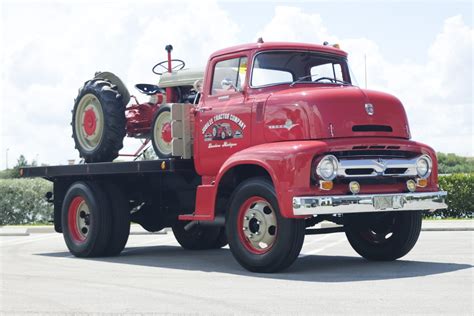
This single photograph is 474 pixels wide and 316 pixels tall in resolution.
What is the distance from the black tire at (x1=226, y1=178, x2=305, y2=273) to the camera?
10047 millimetres

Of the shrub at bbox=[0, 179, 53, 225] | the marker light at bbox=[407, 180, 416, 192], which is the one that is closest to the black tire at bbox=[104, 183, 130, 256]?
the marker light at bbox=[407, 180, 416, 192]

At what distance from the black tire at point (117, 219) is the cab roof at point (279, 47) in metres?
2.89

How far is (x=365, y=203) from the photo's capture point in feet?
33.2

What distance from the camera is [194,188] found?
12.7 metres

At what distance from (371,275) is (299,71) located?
132 inches

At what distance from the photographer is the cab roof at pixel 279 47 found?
11695mm

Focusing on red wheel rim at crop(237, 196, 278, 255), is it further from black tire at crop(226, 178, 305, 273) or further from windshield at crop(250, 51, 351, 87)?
windshield at crop(250, 51, 351, 87)

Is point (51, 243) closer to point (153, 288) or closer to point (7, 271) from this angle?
point (7, 271)

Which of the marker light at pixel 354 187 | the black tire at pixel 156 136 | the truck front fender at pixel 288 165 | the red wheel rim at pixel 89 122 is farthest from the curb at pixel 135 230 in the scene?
the truck front fender at pixel 288 165

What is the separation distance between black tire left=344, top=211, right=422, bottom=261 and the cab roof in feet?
8.31

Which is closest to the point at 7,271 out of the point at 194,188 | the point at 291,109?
the point at 194,188

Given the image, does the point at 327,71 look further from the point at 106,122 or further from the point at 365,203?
the point at 106,122

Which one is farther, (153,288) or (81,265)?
(81,265)

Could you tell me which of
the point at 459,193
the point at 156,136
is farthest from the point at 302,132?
the point at 459,193
